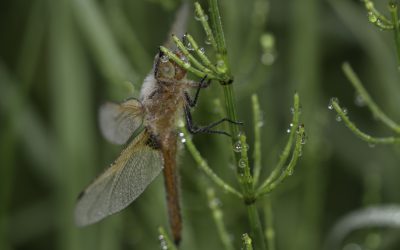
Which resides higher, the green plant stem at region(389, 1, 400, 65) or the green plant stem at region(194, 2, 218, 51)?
the green plant stem at region(194, 2, 218, 51)

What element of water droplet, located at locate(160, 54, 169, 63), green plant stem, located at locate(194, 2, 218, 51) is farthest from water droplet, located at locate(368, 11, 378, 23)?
water droplet, located at locate(160, 54, 169, 63)

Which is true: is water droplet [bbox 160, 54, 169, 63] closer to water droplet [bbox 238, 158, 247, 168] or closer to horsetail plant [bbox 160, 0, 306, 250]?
horsetail plant [bbox 160, 0, 306, 250]

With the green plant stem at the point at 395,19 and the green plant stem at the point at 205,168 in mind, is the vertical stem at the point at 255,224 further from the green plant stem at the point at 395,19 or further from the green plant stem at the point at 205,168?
the green plant stem at the point at 395,19

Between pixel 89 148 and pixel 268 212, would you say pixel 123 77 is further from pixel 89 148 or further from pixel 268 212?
pixel 268 212

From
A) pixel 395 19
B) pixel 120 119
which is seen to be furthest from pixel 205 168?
pixel 395 19

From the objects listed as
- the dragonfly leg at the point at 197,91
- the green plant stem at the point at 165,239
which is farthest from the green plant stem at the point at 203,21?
the green plant stem at the point at 165,239

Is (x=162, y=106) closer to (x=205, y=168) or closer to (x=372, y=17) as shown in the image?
(x=205, y=168)
